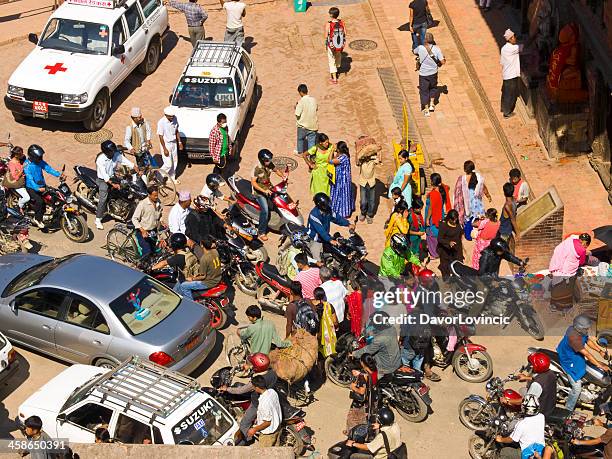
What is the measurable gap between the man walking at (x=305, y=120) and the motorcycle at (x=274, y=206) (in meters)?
2.27

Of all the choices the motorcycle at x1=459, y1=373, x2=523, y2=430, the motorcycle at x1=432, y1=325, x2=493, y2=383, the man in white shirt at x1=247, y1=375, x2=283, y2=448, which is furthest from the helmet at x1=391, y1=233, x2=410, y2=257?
Answer: the man in white shirt at x1=247, y1=375, x2=283, y2=448

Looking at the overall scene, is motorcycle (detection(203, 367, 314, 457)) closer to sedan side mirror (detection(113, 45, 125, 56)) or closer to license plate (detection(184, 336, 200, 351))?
license plate (detection(184, 336, 200, 351))

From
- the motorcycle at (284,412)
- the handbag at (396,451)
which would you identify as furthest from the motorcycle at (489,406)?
the motorcycle at (284,412)

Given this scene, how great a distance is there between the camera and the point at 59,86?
2253 centimetres

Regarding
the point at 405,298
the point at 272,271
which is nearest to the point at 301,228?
the point at 272,271

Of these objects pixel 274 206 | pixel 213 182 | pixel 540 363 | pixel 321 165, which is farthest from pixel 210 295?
pixel 540 363

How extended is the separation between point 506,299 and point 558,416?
9.29ft

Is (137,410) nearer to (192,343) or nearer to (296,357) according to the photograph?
(192,343)

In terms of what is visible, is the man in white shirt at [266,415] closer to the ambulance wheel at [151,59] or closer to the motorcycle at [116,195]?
the motorcycle at [116,195]

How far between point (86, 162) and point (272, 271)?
619cm

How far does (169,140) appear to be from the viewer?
20.9m

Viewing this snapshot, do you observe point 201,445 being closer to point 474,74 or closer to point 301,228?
point 301,228

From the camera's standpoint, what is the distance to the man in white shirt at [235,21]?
1021 inches

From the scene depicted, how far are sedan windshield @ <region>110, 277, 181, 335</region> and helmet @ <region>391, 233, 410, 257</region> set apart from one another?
11.5 feet
